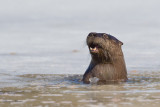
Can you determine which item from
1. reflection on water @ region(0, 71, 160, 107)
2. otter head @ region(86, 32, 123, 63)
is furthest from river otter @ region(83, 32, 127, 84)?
reflection on water @ region(0, 71, 160, 107)

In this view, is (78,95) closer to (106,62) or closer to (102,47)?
(102,47)

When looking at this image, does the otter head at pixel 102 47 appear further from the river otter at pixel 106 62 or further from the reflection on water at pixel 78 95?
the reflection on water at pixel 78 95

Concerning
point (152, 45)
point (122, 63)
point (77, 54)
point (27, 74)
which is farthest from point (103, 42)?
point (152, 45)

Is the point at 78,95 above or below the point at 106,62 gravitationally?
below

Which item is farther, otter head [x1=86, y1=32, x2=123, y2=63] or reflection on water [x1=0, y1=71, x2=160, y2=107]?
otter head [x1=86, y1=32, x2=123, y2=63]

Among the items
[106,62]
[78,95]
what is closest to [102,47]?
[106,62]

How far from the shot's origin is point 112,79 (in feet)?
24.4

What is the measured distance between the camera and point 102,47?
7.29 meters

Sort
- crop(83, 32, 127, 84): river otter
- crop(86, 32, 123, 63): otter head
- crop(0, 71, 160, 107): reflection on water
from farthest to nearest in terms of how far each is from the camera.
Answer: crop(83, 32, 127, 84): river otter
crop(86, 32, 123, 63): otter head
crop(0, 71, 160, 107): reflection on water

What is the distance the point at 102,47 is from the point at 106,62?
0.31 metres

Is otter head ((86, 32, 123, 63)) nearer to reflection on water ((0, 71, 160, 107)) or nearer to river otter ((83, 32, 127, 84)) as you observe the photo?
river otter ((83, 32, 127, 84))

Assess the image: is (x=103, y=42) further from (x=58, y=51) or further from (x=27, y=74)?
(x=58, y=51)

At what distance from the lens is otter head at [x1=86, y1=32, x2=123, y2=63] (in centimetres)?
711

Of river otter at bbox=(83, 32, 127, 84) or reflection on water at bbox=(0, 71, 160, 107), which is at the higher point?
river otter at bbox=(83, 32, 127, 84)
